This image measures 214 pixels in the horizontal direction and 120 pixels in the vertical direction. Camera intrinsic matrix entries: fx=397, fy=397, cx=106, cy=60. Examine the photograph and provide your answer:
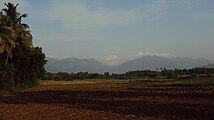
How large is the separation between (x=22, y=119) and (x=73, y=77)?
3499 inches

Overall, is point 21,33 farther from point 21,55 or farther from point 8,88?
point 8,88

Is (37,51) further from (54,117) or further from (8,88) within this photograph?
(54,117)

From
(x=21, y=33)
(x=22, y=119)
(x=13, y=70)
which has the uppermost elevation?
(x=21, y=33)

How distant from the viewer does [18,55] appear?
56.2 metres

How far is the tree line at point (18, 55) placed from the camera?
50938mm

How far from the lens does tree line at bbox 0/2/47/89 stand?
5094 cm

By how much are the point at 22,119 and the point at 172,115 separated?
25.3 feet

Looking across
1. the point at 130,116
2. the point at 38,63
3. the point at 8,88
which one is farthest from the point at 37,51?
the point at 130,116

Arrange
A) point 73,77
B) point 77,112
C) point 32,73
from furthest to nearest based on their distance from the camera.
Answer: point 73,77 < point 32,73 < point 77,112

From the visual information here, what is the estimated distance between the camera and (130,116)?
1956 cm

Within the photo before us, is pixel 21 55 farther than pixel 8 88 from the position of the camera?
Yes

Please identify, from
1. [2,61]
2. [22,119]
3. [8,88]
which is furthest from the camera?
[2,61]

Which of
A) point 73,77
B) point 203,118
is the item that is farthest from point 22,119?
point 73,77

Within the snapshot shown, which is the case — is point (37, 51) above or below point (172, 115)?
above
